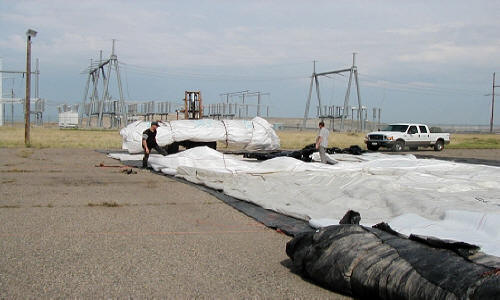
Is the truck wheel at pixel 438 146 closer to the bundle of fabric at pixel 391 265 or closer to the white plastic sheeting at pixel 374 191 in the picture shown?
the white plastic sheeting at pixel 374 191

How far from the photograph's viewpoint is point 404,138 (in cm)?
2919

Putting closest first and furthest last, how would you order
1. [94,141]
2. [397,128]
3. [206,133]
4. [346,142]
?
[206,133] → [397,128] → [94,141] → [346,142]

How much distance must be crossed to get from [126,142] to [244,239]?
43.7ft

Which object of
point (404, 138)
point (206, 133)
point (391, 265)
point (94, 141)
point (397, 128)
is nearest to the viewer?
point (391, 265)

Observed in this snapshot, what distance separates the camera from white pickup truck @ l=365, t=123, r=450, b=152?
28.5m

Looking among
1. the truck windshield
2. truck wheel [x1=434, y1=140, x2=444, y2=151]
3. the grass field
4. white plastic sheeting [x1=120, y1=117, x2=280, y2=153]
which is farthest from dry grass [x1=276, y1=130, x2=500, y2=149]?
white plastic sheeting [x1=120, y1=117, x2=280, y2=153]

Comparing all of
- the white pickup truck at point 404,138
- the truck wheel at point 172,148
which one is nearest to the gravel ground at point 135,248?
the truck wheel at point 172,148

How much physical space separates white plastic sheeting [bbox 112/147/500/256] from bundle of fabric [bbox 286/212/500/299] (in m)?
1.36

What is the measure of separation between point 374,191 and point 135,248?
516cm

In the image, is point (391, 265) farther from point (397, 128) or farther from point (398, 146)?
point (397, 128)

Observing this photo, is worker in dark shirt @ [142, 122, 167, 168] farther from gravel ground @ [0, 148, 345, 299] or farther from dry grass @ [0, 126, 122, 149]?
dry grass @ [0, 126, 122, 149]

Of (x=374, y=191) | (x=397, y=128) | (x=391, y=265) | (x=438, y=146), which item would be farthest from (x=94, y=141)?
(x=391, y=265)

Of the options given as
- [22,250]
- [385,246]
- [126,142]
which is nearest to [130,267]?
[22,250]

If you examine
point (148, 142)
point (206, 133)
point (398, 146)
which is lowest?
point (398, 146)
